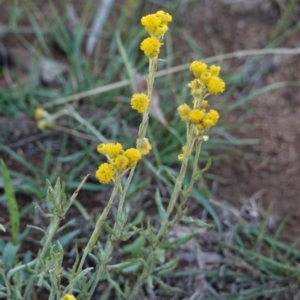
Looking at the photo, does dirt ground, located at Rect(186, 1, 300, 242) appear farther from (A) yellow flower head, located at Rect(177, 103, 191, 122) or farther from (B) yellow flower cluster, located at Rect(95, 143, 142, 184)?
(B) yellow flower cluster, located at Rect(95, 143, 142, 184)

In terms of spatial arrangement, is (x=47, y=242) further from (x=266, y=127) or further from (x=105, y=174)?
(x=266, y=127)

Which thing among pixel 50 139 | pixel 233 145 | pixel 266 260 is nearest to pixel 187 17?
pixel 233 145

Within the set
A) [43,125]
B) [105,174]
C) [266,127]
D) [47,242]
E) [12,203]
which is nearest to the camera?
[105,174]

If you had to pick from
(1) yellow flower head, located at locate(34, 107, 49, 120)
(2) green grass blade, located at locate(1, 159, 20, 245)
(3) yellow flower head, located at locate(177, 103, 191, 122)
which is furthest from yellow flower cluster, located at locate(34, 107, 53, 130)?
(3) yellow flower head, located at locate(177, 103, 191, 122)

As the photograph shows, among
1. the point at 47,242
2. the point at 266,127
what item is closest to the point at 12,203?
the point at 47,242

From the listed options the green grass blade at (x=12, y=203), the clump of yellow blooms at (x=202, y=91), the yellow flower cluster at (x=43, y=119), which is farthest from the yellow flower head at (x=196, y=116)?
the yellow flower cluster at (x=43, y=119)

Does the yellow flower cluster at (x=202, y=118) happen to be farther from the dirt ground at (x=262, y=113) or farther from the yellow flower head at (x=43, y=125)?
the yellow flower head at (x=43, y=125)
